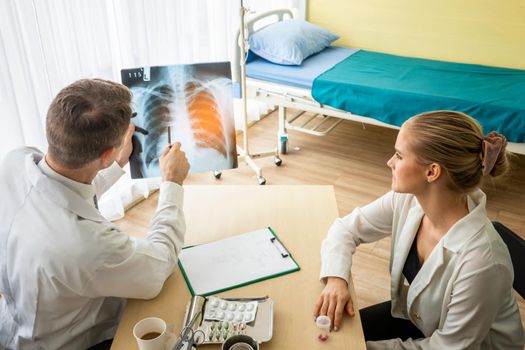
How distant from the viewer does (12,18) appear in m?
2.03

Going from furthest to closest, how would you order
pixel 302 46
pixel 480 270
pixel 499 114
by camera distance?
pixel 302 46, pixel 499 114, pixel 480 270

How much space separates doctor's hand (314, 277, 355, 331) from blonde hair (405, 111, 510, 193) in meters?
0.40

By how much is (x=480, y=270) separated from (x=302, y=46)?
108 inches

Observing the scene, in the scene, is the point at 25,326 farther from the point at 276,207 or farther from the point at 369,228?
the point at 369,228

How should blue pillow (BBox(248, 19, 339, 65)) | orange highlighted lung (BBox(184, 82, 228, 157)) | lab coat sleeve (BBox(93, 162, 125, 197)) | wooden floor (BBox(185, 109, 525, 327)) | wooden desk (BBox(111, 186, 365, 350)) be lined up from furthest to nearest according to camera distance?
blue pillow (BBox(248, 19, 339, 65)), wooden floor (BBox(185, 109, 525, 327)), orange highlighted lung (BBox(184, 82, 228, 157)), lab coat sleeve (BBox(93, 162, 125, 197)), wooden desk (BBox(111, 186, 365, 350))

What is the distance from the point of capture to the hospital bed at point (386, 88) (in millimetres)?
2818

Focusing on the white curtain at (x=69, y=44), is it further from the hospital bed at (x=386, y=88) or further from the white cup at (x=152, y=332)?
the white cup at (x=152, y=332)

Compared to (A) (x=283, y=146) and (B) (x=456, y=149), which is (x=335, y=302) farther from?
(A) (x=283, y=146)

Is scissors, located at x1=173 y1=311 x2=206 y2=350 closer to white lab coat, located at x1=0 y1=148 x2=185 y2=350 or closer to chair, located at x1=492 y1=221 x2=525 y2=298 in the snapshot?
white lab coat, located at x1=0 y1=148 x2=185 y2=350

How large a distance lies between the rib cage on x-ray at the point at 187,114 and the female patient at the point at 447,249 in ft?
2.67

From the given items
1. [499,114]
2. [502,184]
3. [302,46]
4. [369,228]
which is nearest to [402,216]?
[369,228]

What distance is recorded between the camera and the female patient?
1.14 meters

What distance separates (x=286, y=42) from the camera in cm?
350

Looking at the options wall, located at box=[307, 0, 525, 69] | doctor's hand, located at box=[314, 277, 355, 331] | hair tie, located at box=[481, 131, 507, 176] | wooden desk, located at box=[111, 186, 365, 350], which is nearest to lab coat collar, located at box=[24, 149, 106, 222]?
wooden desk, located at box=[111, 186, 365, 350]
